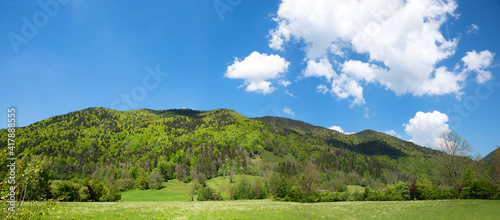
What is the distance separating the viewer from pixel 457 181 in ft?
205

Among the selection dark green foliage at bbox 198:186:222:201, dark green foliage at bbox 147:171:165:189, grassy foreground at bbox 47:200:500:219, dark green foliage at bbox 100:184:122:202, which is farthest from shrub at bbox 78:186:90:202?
dark green foliage at bbox 147:171:165:189

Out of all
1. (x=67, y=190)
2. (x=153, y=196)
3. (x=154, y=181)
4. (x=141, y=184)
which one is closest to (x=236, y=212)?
(x=67, y=190)

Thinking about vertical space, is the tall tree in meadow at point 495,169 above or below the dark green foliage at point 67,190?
below

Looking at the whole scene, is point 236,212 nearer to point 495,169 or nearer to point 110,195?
point 110,195

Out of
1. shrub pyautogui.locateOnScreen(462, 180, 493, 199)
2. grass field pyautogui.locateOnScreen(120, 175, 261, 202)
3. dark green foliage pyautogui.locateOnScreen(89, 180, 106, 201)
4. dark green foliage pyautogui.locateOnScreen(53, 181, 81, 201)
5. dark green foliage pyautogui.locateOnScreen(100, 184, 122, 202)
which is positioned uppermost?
dark green foliage pyautogui.locateOnScreen(53, 181, 81, 201)

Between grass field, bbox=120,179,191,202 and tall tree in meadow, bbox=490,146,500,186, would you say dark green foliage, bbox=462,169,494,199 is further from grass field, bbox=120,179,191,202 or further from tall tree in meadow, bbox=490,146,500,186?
grass field, bbox=120,179,191,202

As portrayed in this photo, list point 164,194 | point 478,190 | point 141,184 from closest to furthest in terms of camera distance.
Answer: point 478,190, point 164,194, point 141,184

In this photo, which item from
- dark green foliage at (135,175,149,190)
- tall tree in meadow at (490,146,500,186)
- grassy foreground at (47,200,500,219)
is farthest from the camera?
dark green foliage at (135,175,149,190)

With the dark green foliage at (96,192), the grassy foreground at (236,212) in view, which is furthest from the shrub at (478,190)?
the dark green foliage at (96,192)

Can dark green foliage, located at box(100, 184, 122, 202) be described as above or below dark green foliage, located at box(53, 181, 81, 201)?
below

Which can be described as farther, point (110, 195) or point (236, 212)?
point (110, 195)

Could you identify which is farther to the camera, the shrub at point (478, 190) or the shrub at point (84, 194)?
the shrub at point (84, 194)

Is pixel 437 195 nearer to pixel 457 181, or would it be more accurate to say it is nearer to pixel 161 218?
pixel 457 181

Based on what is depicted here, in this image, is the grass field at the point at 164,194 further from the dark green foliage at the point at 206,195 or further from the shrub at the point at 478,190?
the shrub at the point at 478,190
